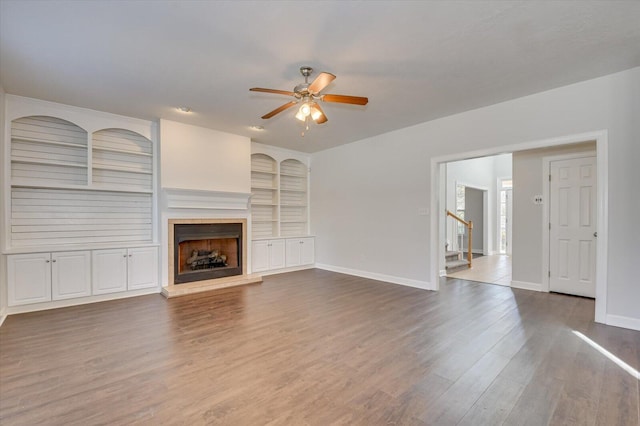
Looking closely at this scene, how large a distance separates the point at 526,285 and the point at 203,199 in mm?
5854

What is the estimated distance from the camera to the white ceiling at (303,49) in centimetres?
222

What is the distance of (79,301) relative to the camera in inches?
162

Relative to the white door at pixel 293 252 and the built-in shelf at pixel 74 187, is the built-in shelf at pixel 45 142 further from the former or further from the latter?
the white door at pixel 293 252

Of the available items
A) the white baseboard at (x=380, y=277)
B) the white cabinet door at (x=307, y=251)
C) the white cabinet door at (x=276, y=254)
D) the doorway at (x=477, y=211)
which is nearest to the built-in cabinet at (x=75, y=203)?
the white cabinet door at (x=276, y=254)

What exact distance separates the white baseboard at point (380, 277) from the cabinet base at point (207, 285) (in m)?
1.81

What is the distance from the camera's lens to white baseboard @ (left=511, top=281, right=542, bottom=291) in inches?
192

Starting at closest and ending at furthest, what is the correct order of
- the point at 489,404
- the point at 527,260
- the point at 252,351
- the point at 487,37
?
the point at 489,404 → the point at 487,37 → the point at 252,351 → the point at 527,260

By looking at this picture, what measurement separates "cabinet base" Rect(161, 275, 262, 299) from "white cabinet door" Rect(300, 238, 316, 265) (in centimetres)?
146

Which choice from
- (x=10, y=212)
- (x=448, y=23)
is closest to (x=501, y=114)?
(x=448, y=23)

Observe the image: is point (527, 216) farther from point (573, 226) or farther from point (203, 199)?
point (203, 199)

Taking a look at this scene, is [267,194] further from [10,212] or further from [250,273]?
A: [10,212]

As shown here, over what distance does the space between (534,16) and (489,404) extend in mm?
2924

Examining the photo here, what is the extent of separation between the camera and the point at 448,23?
235 centimetres

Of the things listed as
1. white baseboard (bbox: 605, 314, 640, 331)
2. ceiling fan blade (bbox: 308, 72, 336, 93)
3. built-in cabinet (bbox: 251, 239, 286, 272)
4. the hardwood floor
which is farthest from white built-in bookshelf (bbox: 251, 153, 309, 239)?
white baseboard (bbox: 605, 314, 640, 331)
